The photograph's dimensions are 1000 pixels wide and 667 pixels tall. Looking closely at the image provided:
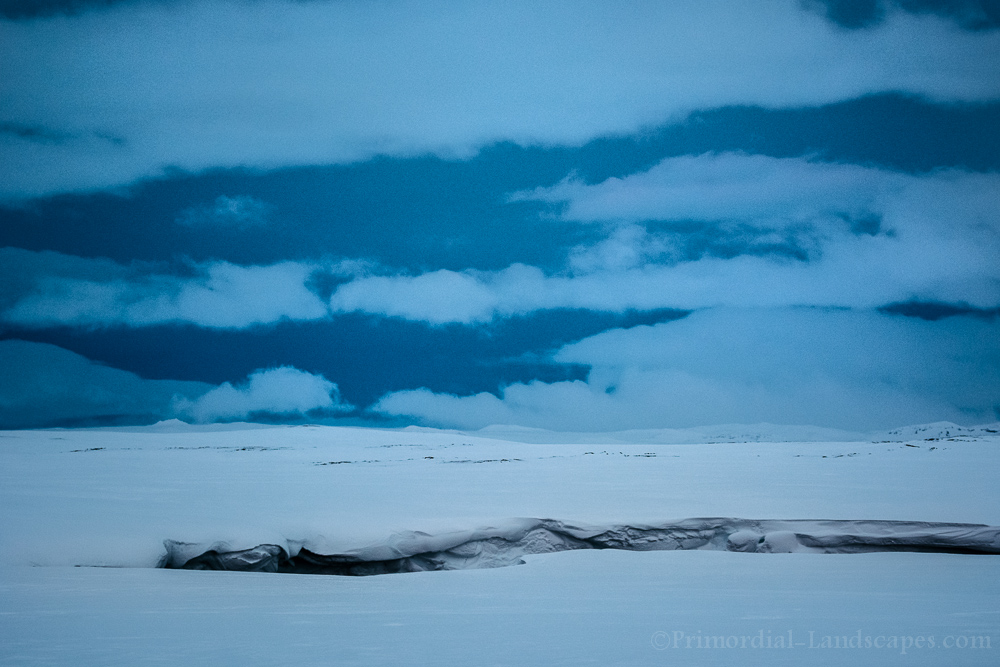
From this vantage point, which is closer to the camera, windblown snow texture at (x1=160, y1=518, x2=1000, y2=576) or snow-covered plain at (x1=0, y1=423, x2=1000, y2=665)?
snow-covered plain at (x1=0, y1=423, x2=1000, y2=665)

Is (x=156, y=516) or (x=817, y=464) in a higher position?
(x=817, y=464)

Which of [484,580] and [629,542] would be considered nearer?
[484,580]

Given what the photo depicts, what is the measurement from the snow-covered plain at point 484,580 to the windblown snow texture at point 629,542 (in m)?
0.04

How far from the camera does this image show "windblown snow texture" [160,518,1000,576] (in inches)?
147

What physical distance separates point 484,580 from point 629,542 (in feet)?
3.81

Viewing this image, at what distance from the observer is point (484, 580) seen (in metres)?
3.29

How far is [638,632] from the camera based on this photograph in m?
2.34

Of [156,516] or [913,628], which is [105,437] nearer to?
[156,516]

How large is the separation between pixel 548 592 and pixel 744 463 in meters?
5.18

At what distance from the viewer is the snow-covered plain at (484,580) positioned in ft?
7.11

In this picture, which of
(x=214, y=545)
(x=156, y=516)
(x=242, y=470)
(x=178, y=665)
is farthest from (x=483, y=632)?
(x=242, y=470)

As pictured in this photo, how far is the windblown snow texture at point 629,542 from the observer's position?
3730 mm

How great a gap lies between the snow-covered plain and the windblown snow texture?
4 cm

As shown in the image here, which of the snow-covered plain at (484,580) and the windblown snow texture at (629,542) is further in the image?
the windblown snow texture at (629,542)
